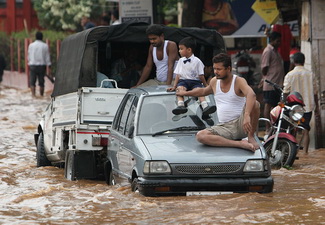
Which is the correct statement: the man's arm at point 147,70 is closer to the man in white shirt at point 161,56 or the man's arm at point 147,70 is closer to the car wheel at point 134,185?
the man in white shirt at point 161,56

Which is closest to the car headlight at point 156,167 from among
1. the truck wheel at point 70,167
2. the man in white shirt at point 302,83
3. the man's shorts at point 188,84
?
the man's shorts at point 188,84

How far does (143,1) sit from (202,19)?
7.86ft

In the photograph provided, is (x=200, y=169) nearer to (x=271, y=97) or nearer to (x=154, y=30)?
(x=154, y=30)

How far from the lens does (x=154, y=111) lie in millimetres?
11133

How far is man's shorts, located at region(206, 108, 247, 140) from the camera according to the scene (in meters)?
10.6

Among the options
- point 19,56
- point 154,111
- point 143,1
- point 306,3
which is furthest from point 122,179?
point 19,56

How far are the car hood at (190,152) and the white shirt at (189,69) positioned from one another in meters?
2.11

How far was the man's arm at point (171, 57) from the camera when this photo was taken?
13586mm

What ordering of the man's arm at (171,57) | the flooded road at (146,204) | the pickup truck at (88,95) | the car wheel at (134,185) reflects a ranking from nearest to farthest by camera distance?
1. the flooded road at (146,204)
2. the car wheel at (134,185)
3. the pickup truck at (88,95)
4. the man's arm at (171,57)

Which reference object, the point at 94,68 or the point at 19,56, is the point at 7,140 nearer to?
the point at 94,68

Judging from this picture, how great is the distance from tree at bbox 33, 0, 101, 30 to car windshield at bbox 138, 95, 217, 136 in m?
25.5

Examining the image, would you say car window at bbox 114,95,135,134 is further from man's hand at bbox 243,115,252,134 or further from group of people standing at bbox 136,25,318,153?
man's hand at bbox 243,115,252,134

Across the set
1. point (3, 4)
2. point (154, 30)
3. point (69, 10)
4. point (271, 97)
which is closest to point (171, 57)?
point (154, 30)

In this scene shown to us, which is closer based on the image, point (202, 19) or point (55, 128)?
point (55, 128)
